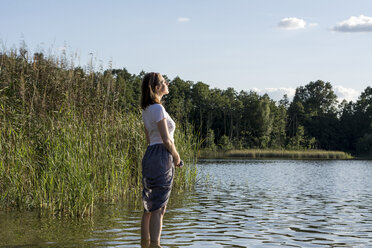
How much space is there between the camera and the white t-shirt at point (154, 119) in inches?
187

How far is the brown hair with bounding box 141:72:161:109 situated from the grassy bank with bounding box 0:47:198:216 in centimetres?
249

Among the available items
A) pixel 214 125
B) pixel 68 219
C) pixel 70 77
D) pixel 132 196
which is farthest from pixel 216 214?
pixel 214 125

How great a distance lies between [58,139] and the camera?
738 centimetres

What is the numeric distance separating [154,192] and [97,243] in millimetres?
1480

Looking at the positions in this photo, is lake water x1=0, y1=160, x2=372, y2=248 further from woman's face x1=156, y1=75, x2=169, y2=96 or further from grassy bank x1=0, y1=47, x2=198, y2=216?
woman's face x1=156, y1=75, x2=169, y2=96

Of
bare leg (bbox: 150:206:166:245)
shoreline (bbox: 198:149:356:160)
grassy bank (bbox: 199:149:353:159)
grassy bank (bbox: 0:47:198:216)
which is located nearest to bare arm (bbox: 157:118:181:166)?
bare leg (bbox: 150:206:166:245)

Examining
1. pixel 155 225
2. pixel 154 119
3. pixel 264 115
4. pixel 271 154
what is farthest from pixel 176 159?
pixel 264 115

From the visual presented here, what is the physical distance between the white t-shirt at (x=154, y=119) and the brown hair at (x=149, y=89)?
0.26 feet

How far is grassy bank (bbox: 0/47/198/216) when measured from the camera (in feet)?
23.6

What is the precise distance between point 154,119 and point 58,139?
310cm

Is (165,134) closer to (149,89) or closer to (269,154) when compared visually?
(149,89)

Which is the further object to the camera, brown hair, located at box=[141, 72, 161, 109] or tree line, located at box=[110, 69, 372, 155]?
tree line, located at box=[110, 69, 372, 155]

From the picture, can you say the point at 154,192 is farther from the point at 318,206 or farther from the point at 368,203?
the point at 368,203

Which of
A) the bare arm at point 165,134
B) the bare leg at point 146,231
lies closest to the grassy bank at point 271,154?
the bare leg at point 146,231
